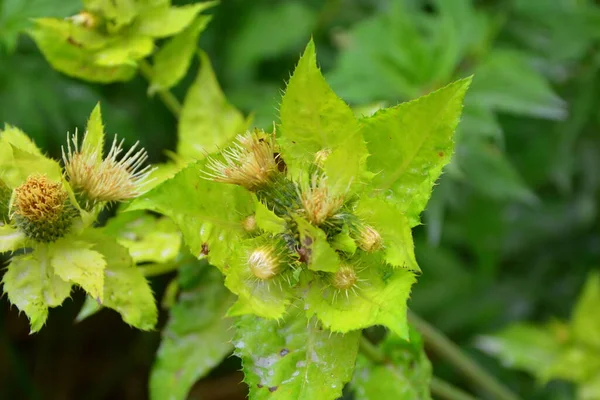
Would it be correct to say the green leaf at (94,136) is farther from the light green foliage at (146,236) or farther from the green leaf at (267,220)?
the green leaf at (267,220)

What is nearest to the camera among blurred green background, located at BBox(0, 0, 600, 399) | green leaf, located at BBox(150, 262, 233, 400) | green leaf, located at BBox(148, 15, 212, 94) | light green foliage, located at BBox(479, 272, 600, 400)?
green leaf, located at BBox(150, 262, 233, 400)

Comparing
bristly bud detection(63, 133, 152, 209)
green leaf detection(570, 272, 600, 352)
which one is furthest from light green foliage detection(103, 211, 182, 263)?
green leaf detection(570, 272, 600, 352)

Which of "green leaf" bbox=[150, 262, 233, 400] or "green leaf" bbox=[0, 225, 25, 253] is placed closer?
"green leaf" bbox=[0, 225, 25, 253]

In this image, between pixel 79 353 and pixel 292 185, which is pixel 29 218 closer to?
pixel 292 185

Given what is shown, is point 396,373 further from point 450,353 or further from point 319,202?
point 319,202

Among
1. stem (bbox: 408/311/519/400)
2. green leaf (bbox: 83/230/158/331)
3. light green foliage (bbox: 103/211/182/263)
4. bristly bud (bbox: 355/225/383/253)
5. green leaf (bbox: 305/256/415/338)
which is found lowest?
stem (bbox: 408/311/519/400)

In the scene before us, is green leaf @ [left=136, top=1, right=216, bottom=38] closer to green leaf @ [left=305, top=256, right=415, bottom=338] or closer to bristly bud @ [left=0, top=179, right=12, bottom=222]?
bristly bud @ [left=0, top=179, right=12, bottom=222]
